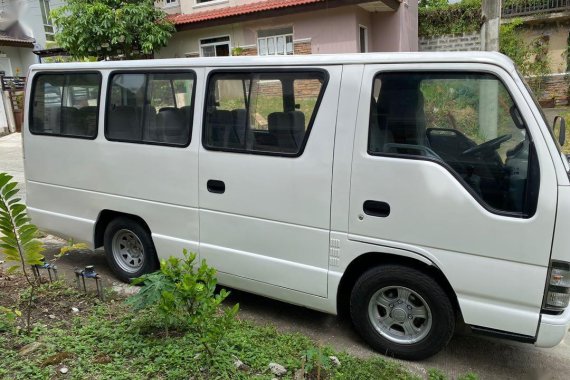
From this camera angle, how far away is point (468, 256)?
299cm

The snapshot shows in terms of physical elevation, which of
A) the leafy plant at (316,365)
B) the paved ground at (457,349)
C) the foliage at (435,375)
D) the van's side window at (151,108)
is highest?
the van's side window at (151,108)

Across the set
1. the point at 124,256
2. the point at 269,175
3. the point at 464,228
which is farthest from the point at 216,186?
the point at 464,228

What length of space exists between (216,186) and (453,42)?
651 inches

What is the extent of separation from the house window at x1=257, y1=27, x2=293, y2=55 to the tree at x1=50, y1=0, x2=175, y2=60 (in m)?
3.06

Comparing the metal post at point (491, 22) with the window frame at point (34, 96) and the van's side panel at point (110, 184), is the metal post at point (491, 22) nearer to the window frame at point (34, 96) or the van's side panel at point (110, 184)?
the van's side panel at point (110, 184)

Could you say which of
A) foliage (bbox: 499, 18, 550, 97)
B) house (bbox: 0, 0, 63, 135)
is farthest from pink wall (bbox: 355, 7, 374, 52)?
house (bbox: 0, 0, 63, 135)

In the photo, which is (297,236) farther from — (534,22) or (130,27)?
(534,22)

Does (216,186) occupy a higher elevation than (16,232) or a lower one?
higher

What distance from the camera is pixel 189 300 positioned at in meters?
2.96

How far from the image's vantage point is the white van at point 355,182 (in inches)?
113

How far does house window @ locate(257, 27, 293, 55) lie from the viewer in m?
15.4

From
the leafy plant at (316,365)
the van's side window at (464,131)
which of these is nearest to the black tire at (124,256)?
the leafy plant at (316,365)

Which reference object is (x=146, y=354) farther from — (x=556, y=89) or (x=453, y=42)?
(x=556, y=89)

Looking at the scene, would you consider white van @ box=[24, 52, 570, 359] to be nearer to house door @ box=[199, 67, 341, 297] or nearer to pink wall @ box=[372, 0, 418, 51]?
house door @ box=[199, 67, 341, 297]
